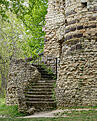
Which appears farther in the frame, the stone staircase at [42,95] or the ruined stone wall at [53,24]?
the ruined stone wall at [53,24]

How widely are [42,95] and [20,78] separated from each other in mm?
1722

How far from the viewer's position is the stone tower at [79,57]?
10430 millimetres

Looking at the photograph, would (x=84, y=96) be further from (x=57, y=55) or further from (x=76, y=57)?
(x=57, y=55)

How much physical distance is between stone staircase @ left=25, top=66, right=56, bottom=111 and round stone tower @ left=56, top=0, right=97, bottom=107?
0.45 meters

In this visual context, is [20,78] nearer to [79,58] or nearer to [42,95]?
[42,95]

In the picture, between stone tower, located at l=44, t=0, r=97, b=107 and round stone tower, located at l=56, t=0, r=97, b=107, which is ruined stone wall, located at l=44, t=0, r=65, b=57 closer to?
Result: stone tower, located at l=44, t=0, r=97, b=107

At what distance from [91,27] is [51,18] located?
483cm

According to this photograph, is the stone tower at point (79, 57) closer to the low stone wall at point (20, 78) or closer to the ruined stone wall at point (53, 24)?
the low stone wall at point (20, 78)

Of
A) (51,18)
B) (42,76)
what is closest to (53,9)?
(51,18)

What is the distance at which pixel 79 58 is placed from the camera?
10805mm

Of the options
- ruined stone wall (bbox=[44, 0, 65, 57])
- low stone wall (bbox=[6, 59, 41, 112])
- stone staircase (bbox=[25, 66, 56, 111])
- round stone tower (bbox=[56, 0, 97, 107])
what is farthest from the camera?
ruined stone wall (bbox=[44, 0, 65, 57])

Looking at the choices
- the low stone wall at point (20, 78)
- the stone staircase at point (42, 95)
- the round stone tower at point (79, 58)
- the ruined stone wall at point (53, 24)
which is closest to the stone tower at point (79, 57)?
the round stone tower at point (79, 58)

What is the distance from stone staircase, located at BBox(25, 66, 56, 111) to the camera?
10906 mm

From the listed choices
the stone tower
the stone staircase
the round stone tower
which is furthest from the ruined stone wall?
the round stone tower
